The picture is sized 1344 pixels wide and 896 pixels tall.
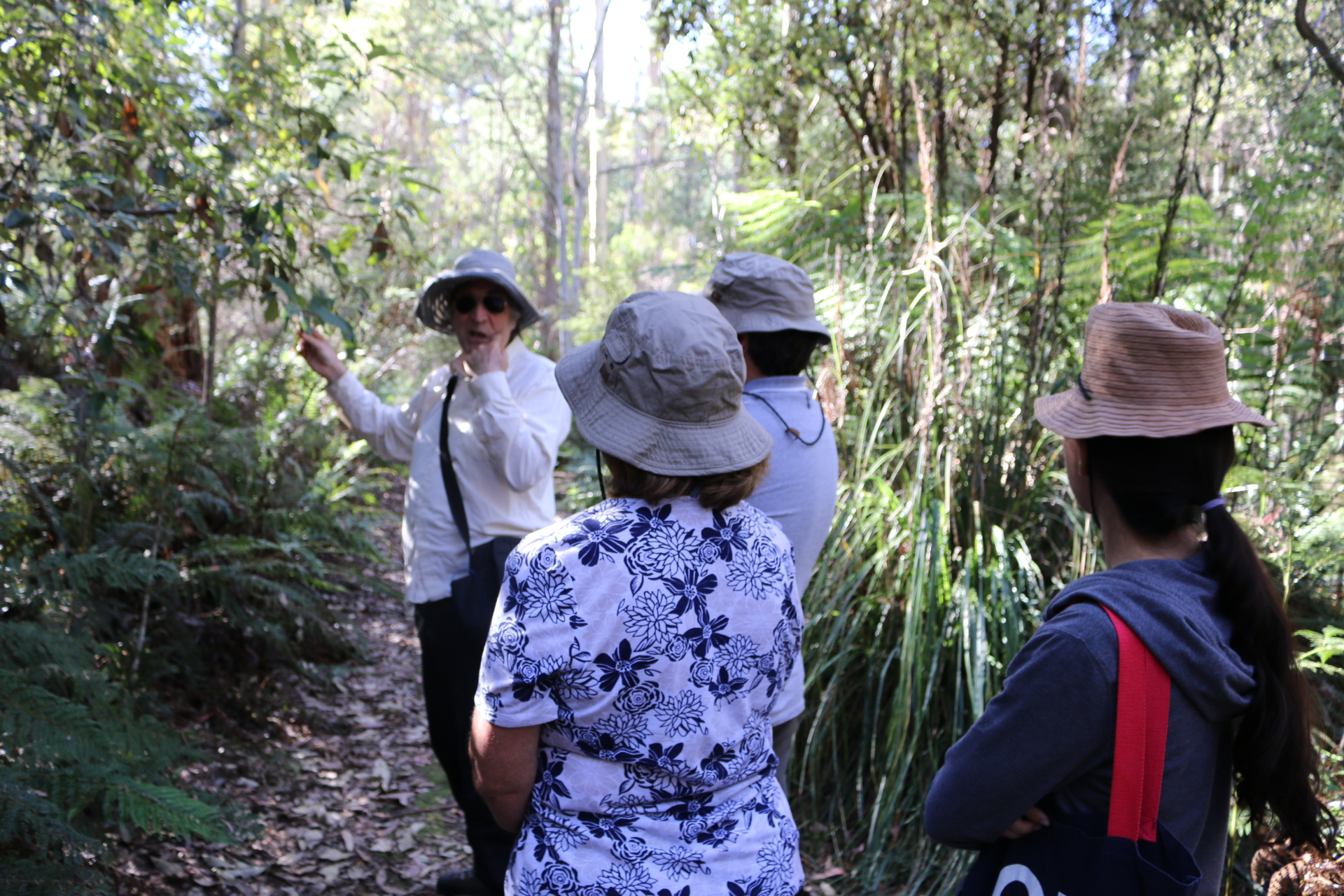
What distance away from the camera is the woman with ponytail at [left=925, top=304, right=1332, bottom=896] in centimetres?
125

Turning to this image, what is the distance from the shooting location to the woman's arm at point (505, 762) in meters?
1.45

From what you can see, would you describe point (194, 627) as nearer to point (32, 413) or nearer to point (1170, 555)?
point (32, 413)

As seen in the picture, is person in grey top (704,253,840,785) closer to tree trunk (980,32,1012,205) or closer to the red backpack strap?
the red backpack strap

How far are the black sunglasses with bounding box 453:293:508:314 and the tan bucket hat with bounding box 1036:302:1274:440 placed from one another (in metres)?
1.97

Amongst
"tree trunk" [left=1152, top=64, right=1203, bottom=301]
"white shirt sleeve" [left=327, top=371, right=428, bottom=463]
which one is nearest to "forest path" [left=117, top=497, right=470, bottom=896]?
"white shirt sleeve" [left=327, top=371, right=428, bottom=463]

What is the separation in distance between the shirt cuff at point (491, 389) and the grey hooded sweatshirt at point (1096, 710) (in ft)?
6.07

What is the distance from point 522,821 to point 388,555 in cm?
620

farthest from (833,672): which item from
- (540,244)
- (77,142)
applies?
(540,244)

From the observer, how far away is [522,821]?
1.56 metres

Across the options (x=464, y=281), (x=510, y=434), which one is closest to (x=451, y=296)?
(x=464, y=281)

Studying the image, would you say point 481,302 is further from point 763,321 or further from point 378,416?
point 763,321

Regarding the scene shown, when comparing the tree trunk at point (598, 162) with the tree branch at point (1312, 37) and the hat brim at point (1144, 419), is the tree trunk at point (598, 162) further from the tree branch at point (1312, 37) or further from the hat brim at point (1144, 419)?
the hat brim at point (1144, 419)

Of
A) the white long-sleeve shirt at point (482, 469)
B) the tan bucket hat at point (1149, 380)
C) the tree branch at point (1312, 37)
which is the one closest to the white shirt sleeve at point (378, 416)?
the white long-sleeve shirt at point (482, 469)

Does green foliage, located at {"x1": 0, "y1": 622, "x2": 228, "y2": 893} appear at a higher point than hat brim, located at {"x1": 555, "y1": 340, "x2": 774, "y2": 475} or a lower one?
lower
